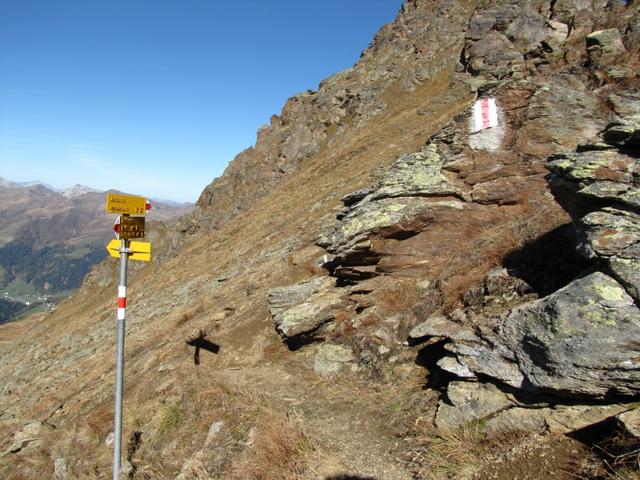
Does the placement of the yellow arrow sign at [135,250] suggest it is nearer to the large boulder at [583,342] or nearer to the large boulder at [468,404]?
the large boulder at [468,404]

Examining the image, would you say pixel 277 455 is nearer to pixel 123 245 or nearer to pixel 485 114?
pixel 123 245

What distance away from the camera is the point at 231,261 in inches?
1005

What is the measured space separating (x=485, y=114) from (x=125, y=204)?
918 centimetres

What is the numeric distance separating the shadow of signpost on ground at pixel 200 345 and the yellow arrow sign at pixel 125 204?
20.3ft

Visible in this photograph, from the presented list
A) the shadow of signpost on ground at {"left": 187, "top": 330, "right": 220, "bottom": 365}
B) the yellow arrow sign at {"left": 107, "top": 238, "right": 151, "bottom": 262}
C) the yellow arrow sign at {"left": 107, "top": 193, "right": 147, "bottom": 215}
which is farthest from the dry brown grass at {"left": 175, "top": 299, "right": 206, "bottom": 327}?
the yellow arrow sign at {"left": 107, "top": 193, "right": 147, "bottom": 215}

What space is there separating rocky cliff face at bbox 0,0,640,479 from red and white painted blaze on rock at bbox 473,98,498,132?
4cm

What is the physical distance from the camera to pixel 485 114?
431 inches

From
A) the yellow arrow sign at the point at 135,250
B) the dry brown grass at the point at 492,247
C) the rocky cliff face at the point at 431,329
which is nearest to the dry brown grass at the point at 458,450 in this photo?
the rocky cliff face at the point at 431,329

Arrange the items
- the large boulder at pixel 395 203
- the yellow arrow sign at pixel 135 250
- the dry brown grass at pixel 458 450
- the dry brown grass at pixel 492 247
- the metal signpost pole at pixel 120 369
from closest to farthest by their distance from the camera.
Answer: the dry brown grass at pixel 458 450
the metal signpost pole at pixel 120 369
the yellow arrow sign at pixel 135 250
the dry brown grass at pixel 492 247
the large boulder at pixel 395 203

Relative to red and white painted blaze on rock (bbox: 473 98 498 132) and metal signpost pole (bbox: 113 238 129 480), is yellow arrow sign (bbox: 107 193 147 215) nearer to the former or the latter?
metal signpost pole (bbox: 113 238 129 480)

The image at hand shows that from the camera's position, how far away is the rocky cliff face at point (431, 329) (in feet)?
16.0

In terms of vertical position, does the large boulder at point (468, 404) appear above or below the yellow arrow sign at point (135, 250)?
below

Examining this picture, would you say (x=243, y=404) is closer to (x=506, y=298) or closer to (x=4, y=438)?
(x=506, y=298)

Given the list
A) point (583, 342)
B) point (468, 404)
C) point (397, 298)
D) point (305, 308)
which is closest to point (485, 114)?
point (397, 298)
